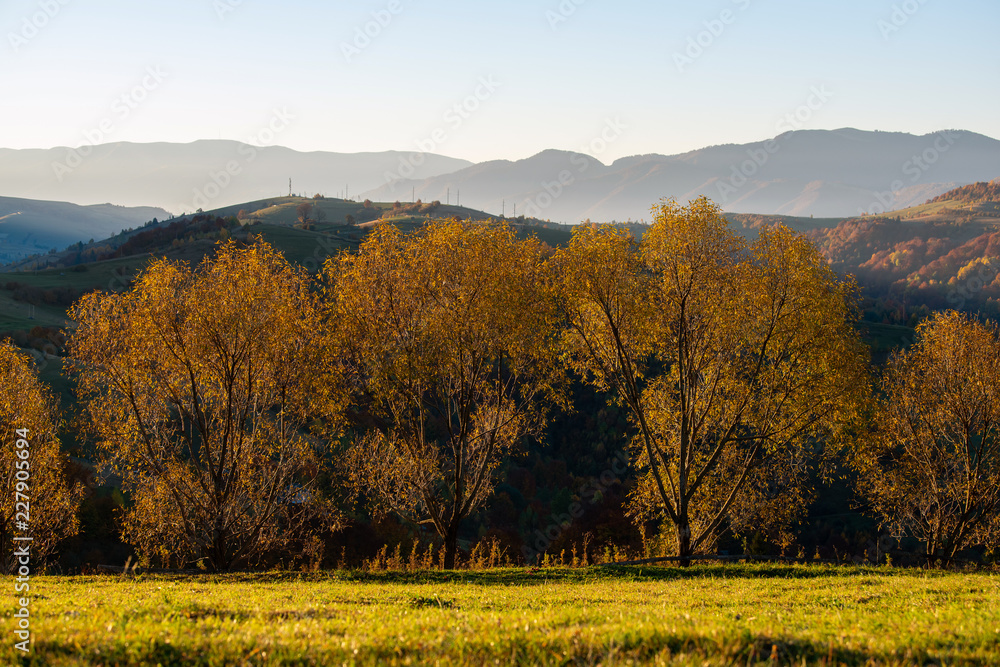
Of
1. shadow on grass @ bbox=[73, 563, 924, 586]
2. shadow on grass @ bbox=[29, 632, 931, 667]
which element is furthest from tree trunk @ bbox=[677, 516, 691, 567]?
shadow on grass @ bbox=[29, 632, 931, 667]

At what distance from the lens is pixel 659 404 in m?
33.2

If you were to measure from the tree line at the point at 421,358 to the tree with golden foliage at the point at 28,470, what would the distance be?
0.12 meters

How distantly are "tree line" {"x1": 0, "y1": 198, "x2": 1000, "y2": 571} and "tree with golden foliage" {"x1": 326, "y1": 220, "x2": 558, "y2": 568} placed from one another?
0.10 metres

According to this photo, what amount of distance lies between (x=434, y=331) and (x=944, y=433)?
2836 cm

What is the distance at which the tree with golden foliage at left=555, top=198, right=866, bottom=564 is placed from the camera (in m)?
28.8

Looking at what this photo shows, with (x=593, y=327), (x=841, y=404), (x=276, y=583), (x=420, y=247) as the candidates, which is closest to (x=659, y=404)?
(x=593, y=327)

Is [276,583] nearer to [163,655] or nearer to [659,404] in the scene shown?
[163,655]

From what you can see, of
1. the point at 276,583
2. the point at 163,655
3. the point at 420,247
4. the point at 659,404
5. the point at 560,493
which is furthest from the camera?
the point at 560,493

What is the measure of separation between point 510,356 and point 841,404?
15.1 meters

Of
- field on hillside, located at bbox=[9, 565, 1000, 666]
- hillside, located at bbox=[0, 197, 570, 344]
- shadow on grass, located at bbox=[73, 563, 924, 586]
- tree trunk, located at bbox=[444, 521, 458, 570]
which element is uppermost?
hillside, located at bbox=[0, 197, 570, 344]

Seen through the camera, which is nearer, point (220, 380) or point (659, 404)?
point (220, 380)

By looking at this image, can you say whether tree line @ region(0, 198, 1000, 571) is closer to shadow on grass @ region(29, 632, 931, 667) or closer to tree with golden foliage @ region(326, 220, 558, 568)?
tree with golden foliage @ region(326, 220, 558, 568)

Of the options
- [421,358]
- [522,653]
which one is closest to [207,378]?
[421,358]

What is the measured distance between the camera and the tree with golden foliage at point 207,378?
26500 mm
